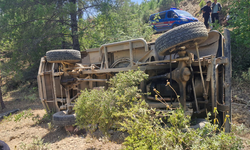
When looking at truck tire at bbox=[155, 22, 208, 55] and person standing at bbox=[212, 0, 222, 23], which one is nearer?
truck tire at bbox=[155, 22, 208, 55]

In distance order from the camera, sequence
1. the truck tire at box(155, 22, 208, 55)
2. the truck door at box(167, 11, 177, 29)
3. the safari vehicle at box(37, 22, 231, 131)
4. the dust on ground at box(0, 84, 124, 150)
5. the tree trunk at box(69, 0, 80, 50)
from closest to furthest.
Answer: the truck tire at box(155, 22, 208, 55) < the safari vehicle at box(37, 22, 231, 131) < the dust on ground at box(0, 84, 124, 150) < the tree trunk at box(69, 0, 80, 50) < the truck door at box(167, 11, 177, 29)

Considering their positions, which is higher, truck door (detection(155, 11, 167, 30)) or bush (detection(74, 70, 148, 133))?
truck door (detection(155, 11, 167, 30))

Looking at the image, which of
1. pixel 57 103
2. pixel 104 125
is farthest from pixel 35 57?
pixel 104 125

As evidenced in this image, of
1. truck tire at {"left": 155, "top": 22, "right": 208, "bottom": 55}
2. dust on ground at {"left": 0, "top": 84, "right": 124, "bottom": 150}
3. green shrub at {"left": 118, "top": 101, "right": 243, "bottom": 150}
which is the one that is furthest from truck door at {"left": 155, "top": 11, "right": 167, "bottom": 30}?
green shrub at {"left": 118, "top": 101, "right": 243, "bottom": 150}

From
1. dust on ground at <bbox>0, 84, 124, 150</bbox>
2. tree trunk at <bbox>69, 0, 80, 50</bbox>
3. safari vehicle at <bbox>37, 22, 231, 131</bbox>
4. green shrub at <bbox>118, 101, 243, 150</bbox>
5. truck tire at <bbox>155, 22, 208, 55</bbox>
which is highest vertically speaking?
tree trunk at <bbox>69, 0, 80, 50</bbox>

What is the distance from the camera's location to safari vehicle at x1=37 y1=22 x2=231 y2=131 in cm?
303

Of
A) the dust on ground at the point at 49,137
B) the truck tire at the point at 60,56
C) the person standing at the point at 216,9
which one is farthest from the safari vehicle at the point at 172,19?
the dust on ground at the point at 49,137

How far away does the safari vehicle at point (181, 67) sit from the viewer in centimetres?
303

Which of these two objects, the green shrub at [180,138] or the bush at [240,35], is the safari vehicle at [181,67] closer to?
the green shrub at [180,138]

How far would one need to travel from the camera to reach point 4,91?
13336mm

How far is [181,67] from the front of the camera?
334cm

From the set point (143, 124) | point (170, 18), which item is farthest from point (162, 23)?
point (143, 124)

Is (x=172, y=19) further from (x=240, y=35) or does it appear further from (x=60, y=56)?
(x=60, y=56)

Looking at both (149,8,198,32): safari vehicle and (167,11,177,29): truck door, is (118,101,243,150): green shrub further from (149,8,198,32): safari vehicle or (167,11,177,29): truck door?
(167,11,177,29): truck door
